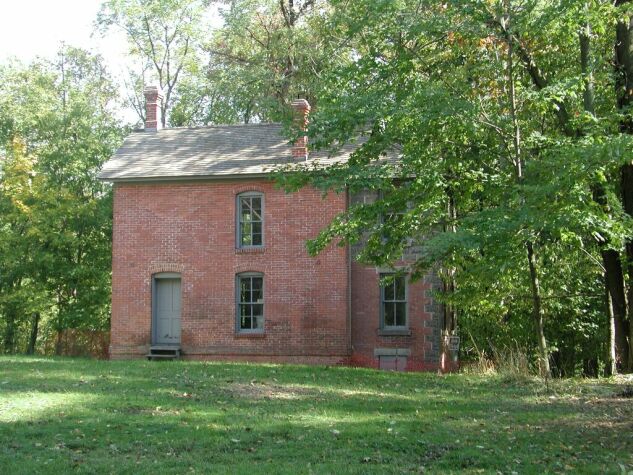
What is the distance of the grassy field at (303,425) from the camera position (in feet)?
28.3

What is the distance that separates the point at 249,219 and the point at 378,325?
525 centimetres

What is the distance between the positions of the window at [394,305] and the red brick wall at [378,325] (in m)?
0.20

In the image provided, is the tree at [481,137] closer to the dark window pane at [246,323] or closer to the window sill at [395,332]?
the window sill at [395,332]

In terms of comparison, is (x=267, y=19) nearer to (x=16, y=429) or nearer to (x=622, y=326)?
(x=622, y=326)

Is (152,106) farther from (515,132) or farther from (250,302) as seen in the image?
(515,132)

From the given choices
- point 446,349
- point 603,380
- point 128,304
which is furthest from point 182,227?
point 603,380

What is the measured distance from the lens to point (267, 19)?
34.2m

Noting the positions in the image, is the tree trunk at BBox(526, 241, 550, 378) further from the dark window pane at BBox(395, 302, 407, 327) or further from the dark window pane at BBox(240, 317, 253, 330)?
the dark window pane at BBox(240, 317, 253, 330)

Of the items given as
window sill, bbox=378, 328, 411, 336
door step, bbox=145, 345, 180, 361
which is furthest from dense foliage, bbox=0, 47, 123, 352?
window sill, bbox=378, 328, 411, 336

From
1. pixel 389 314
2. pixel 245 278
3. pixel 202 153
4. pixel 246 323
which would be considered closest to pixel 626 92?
pixel 389 314

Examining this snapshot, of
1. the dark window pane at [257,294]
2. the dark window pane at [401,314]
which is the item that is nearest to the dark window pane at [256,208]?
the dark window pane at [257,294]

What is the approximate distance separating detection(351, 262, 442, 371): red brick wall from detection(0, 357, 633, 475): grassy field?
6730 millimetres

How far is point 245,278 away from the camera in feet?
82.2

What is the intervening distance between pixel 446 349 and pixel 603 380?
6.93m
